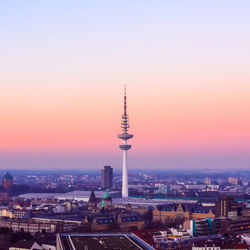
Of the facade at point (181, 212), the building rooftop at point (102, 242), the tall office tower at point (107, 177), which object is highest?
the tall office tower at point (107, 177)

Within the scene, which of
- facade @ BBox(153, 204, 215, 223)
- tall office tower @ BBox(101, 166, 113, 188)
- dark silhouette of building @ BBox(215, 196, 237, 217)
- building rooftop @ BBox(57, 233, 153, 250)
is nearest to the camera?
building rooftop @ BBox(57, 233, 153, 250)

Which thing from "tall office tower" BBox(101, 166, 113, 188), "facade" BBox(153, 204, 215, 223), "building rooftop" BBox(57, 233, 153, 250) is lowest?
"building rooftop" BBox(57, 233, 153, 250)

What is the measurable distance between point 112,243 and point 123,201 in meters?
66.2

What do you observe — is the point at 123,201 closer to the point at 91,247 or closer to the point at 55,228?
the point at 55,228

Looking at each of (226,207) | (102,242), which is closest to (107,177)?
(226,207)

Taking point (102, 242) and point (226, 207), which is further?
point (226, 207)

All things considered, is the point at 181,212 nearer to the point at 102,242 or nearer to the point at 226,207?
the point at 226,207

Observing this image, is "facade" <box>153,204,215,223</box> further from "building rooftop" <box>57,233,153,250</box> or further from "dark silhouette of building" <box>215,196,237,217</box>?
"building rooftop" <box>57,233,153,250</box>

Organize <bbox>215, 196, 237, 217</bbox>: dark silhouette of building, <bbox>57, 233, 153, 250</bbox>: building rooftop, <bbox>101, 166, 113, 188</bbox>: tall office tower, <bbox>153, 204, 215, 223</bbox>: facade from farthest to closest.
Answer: <bbox>101, 166, 113, 188</bbox>: tall office tower → <bbox>153, 204, 215, 223</bbox>: facade → <bbox>215, 196, 237, 217</bbox>: dark silhouette of building → <bbox>57, 233, 153, 250</bbox>: building rooftop

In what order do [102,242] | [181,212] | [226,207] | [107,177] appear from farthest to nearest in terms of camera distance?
1. [107,177]
2. [181,212]
3. [226,207]
4. [102,242]

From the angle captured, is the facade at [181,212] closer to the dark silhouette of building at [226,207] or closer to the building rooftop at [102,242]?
the dark silhouette of building at [226,207]

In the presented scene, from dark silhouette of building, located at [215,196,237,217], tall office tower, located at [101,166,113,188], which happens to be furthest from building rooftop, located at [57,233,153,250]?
tall office tower, located at [101,166,113,188]

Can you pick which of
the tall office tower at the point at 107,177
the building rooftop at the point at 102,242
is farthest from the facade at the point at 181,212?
the tall office tower at the point at 107,177

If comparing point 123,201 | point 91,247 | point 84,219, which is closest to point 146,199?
point 123,201
